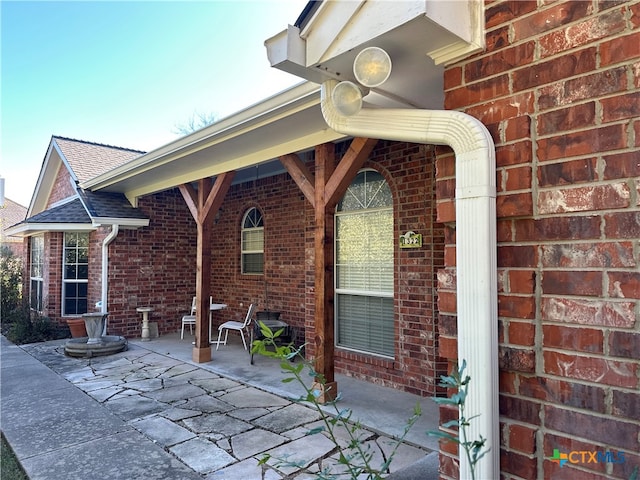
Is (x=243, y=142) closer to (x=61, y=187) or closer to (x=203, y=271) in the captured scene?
(x=203, y=271)

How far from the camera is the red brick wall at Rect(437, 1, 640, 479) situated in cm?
110

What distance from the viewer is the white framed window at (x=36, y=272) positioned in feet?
32.9

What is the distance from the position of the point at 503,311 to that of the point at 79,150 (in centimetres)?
1197

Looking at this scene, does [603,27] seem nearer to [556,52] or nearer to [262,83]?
[556,52]

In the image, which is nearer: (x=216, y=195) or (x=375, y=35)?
(x=375, y=35)

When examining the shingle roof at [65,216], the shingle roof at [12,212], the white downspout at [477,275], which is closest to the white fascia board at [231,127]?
the shingle roof at [65,216]

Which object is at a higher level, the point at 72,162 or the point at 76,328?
the point at 72,162

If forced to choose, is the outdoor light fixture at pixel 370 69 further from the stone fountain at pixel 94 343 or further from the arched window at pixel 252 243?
the stone fountain at pixel 94 343

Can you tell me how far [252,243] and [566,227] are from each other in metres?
7.32

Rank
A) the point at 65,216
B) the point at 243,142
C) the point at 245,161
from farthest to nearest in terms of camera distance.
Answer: the point at 65,216 → the point at 245,161 → the point at 243,142

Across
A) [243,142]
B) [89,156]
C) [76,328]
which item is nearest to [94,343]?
[76,328]

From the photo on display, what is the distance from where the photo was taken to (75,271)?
9180mm

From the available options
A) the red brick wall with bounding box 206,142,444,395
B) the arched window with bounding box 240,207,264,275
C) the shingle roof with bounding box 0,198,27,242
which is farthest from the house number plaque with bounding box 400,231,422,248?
the shingle roof with bounding box 0,198,27,242

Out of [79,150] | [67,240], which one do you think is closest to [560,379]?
[67,240]
